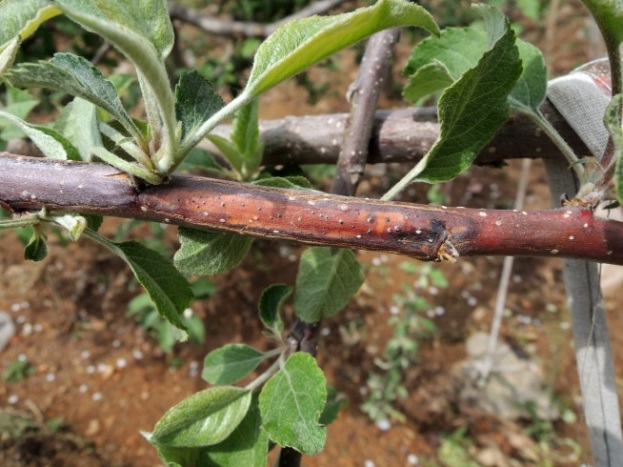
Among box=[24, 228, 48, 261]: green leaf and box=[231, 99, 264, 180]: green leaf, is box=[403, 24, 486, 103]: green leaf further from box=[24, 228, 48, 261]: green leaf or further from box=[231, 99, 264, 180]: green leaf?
box=[24, 228, 48, 261]: green leaf

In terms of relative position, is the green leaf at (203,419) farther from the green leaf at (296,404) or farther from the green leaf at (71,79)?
the green leaf at (71,79)

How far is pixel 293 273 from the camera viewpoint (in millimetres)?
2748

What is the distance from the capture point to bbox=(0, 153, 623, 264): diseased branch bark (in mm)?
436

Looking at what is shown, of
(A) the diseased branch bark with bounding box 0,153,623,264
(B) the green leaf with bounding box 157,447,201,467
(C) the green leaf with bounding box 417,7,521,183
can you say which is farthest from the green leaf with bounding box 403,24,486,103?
(B) the green leaf with bounding box 157,447,201,467

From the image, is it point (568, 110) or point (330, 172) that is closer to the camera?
point (568, 110)

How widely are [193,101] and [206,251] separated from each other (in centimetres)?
15

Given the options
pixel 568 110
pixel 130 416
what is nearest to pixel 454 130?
pixel 568 110

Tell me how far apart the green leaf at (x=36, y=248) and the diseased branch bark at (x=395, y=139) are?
42 cm

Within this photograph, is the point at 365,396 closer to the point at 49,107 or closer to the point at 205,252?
the point at 49,107

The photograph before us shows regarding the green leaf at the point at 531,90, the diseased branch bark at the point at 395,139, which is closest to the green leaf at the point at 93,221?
the diseased branch bark at the point at 395,139

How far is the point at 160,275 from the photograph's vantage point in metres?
0.56

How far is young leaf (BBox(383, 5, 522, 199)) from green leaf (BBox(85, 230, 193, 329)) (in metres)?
0.25

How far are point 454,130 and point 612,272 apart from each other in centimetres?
263

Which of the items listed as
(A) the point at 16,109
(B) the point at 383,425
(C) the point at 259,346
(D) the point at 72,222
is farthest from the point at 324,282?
(C) the point at 259,346
